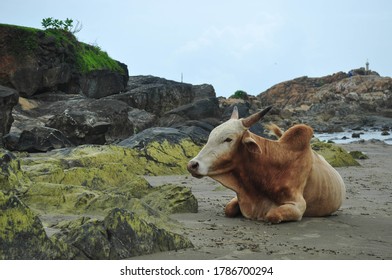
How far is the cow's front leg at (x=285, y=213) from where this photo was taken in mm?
6059

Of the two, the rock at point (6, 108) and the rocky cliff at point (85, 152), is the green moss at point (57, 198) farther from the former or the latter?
the rock at point (6, 108)

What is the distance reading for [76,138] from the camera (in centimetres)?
1917

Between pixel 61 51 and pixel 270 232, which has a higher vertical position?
pixel 61 51

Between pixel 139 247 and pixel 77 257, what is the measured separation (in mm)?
540

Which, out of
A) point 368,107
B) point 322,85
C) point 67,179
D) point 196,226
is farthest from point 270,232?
point 322,85

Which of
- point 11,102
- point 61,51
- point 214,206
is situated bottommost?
point 214,206

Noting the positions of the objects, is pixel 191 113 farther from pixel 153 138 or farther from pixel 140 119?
pixel 153 138

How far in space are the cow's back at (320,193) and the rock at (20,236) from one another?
3842mm

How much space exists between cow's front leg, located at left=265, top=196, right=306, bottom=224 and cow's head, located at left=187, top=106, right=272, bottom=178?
0.71 metres

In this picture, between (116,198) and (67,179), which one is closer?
(116,198)

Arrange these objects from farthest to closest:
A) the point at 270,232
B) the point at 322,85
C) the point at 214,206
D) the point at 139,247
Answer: the point at 322,85
the point at 214,206
the point at 270,232
the point at 139,247

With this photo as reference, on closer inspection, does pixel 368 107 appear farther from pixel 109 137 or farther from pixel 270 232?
pixel 270 232

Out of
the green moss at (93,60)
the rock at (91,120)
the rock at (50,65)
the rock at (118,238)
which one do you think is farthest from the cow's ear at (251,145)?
the green moss at (93,60)

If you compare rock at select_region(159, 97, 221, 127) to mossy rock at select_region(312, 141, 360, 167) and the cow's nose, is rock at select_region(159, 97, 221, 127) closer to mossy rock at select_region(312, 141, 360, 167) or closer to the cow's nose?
mossy rock at select_region(312, 141, 360, 167)
